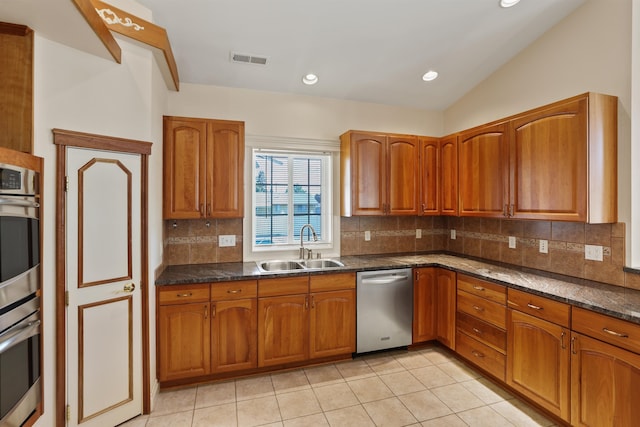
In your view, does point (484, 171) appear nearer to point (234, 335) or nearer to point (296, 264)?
point (296, 264)

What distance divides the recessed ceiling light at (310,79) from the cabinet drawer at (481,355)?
2.82 m

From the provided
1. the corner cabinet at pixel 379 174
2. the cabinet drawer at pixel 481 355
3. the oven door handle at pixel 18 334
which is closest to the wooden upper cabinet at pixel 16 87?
the oven door handle at pixel 18 334

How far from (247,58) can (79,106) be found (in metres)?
1.40

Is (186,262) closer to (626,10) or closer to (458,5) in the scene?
(458,5)

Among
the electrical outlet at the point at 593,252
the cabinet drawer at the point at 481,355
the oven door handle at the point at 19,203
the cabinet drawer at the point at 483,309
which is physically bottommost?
the cabinet drawer at the point at 481,355

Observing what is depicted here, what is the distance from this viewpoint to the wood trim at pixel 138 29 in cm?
199

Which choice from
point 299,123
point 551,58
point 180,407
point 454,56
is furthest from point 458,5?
point 180,407

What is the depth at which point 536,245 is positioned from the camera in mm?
2836

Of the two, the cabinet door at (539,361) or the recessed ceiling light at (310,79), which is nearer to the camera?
the cabinet door at (539,361)

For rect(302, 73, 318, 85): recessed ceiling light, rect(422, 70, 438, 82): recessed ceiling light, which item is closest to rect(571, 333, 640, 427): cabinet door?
rect(422, 70, 438, 82): recessed ceiling light

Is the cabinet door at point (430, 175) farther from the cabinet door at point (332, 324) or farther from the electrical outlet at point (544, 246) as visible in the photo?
the cabinet door at point (332, 324)

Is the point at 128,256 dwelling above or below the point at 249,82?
below

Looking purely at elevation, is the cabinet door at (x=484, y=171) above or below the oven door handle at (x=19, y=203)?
above

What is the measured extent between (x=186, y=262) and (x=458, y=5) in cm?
317
